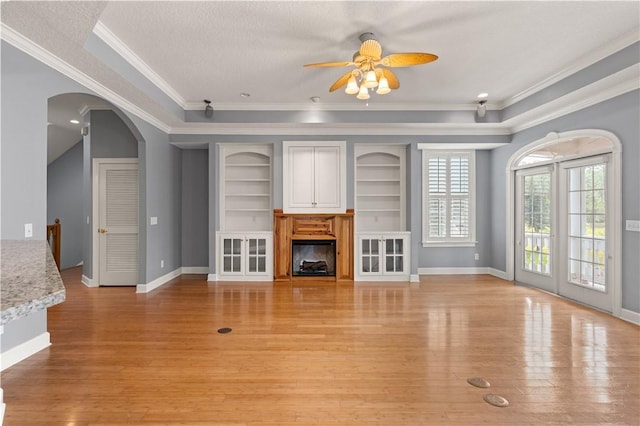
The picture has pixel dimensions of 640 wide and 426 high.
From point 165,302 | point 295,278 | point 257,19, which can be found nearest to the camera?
point 257,19

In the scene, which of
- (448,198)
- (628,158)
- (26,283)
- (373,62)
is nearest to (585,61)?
(628,158)

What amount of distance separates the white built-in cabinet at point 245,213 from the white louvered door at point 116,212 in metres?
1.35

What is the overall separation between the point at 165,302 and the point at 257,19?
3.63 meters

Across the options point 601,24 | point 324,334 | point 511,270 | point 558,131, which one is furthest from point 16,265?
point 511,270

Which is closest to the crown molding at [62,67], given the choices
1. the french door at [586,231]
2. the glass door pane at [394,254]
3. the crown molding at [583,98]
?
the glass door pane at [394,254]

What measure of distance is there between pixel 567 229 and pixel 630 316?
1.30m

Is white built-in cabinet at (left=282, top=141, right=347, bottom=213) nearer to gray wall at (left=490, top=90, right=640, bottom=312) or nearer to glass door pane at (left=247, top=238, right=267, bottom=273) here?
glass door pane at (left=247, top=238, right=267, bottom=273)

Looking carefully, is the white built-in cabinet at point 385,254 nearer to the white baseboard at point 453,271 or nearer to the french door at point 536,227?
the white baseboard at point 453,271

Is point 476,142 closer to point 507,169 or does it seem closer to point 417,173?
point 507,169

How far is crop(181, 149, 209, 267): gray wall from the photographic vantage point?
609 centimetres

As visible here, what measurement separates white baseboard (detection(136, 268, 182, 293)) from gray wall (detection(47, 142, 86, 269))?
2663 millimetres

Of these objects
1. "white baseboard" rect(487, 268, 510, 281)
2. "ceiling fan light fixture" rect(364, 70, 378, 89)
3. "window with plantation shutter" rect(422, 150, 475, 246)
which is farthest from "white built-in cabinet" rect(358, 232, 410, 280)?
"ceiling fan light fixture" rect(364, 70, 378, 89)

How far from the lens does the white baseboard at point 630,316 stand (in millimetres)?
3422

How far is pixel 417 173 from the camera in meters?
5.53
